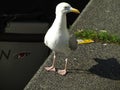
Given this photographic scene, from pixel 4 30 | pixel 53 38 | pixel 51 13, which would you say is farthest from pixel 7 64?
pixel 53 38

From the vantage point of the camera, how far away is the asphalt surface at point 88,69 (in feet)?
14.8

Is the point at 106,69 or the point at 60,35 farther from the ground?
the point at 60,35

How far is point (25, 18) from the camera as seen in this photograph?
804 cm

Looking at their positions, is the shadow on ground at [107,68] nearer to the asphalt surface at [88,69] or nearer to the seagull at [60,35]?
the asphalt surface at [88,69]

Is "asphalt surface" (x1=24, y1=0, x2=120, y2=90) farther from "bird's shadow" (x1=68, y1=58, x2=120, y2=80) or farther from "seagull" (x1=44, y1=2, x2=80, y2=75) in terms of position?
"seagull" (x1=44, y1=2, x2=80, y2=75)

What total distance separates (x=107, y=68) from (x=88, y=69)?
258 millimetres

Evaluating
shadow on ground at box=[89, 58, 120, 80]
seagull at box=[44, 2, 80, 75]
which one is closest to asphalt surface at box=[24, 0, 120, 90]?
shadow on ground at box=[89, 58, 120, 80]

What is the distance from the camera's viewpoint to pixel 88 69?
4.91 meters

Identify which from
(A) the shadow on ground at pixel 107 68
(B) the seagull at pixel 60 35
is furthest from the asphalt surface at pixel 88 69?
(B) the seagull at pixel 60 35

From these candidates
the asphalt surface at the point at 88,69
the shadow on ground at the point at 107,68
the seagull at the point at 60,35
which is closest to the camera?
the asphalt surface at the point at 88,69

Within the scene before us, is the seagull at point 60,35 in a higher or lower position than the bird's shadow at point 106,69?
higher

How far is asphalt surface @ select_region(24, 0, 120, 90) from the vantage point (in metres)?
4.52

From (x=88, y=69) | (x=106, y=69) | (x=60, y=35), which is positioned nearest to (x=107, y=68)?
(x=106, y=69)

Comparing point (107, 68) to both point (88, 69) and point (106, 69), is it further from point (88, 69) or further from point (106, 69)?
point (88, 69)
